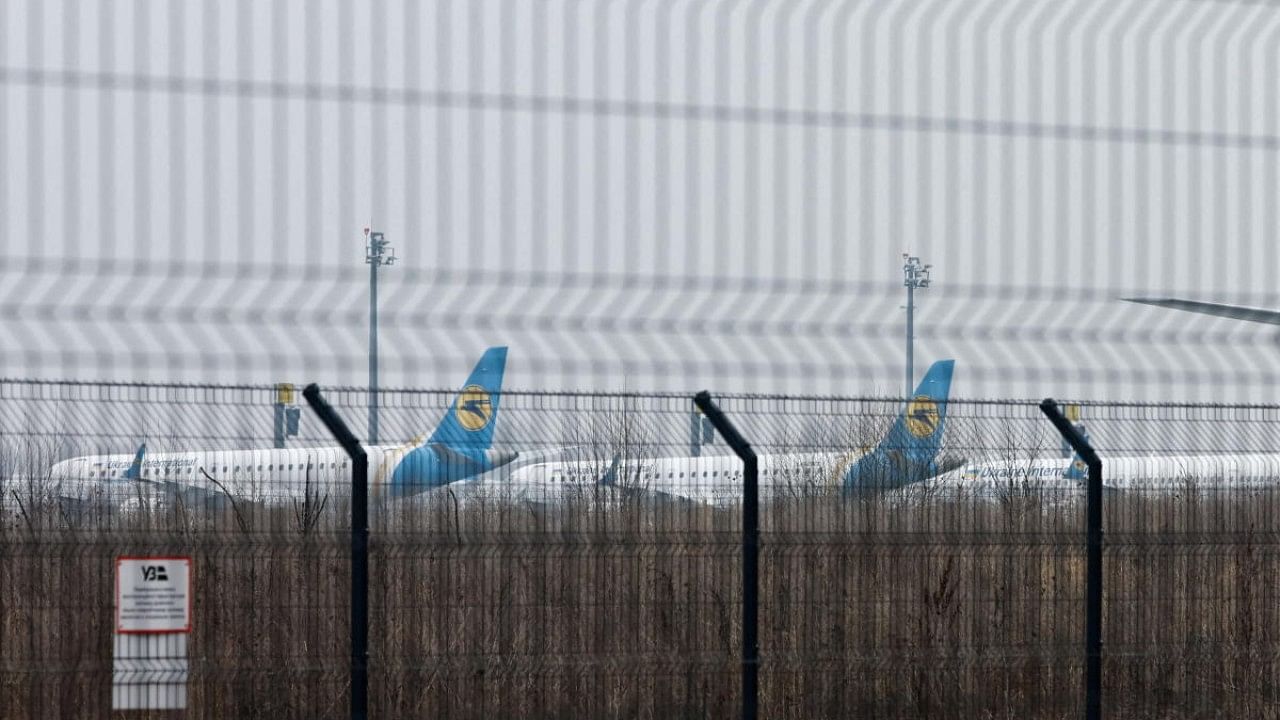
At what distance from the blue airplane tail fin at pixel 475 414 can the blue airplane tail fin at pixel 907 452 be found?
1583mm

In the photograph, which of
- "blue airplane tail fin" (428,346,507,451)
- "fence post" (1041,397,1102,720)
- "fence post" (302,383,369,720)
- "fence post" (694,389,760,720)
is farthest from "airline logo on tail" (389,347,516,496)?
"fence post" (1041,397,1102,720)

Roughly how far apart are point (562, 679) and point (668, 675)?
423 millimetres

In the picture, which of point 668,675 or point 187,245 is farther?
point 668,675

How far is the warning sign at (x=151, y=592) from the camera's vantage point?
20.1 ft

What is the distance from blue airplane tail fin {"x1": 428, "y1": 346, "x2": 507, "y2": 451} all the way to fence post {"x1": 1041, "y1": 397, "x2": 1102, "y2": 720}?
7.33 feet

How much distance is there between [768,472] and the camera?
7.33 meters

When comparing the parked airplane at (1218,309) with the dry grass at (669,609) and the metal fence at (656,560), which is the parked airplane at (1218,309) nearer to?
the metal fence at (656,560)

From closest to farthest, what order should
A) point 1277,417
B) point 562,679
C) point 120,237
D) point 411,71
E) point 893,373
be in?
point 120,237
point 411,71
point 893,373
point 562,679
point 1277,417

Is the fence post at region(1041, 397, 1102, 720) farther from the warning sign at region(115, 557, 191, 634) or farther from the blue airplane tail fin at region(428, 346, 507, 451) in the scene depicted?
the warning sign at region(115, 557, 191, 634)

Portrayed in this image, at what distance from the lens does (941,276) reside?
650cm

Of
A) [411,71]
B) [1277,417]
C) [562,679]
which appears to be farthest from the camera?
[1277,417]

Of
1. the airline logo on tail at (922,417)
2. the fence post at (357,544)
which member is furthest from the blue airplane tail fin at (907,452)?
the fence post at (357,544)

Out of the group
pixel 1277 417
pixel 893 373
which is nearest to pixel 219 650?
pixel 893 373

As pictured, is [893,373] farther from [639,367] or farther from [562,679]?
[562,679]
